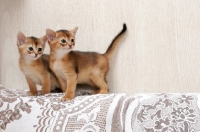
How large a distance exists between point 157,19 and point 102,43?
24 centimetres

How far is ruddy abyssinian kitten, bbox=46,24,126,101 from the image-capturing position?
0.93m

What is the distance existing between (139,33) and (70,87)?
34 cm

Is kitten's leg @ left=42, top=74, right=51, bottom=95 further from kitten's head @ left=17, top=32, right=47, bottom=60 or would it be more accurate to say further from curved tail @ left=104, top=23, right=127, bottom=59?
curved tail @ left=104, top=23, right=127, bottom=59

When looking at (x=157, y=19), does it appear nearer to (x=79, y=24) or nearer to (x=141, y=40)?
(x=141, y=40)

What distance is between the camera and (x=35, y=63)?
0.99m

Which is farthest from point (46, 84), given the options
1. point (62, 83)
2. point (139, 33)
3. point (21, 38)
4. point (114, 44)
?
point (139, 33)

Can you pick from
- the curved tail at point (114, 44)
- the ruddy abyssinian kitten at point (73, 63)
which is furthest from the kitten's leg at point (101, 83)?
the curved tail at point (114, 44)

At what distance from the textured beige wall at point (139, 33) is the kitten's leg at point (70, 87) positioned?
19 centimetres

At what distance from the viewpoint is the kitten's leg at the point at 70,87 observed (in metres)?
0.93

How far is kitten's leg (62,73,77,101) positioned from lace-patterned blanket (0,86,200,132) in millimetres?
32

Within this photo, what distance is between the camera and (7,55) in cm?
127

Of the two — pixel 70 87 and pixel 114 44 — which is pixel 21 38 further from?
pixel 114 44

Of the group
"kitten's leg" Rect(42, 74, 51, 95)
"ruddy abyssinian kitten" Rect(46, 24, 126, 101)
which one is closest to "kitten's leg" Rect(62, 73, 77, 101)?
"ruddy abyssinian kitten" Rect(46, 24, 126, 101)

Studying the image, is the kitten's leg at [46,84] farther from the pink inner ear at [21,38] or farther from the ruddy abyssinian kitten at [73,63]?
the pink inner ear at [21,38]
